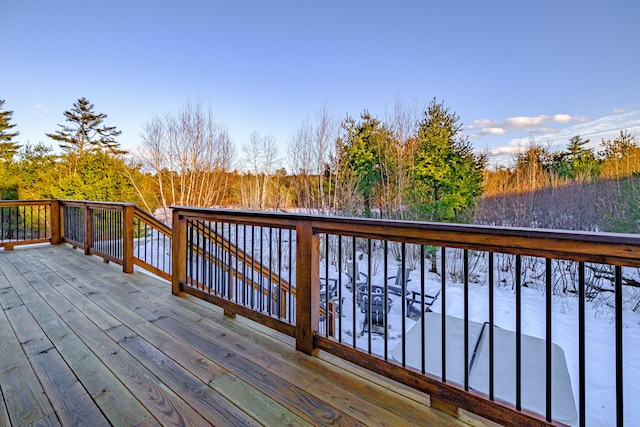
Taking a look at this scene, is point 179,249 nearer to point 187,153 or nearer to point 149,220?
point 149,220

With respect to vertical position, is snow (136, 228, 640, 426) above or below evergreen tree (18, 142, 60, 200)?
below

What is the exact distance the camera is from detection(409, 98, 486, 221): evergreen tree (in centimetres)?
900

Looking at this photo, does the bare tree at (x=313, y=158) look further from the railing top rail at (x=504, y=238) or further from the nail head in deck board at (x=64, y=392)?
the nail head in deck board at (x=64, y=392)

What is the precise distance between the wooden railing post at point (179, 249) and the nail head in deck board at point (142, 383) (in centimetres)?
80

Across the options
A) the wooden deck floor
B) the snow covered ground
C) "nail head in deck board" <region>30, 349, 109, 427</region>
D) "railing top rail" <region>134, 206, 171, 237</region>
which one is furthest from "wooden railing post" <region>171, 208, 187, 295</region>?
the snow covered ground

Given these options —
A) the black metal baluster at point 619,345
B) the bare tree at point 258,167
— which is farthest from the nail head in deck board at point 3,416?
the bare tree at point 258,167

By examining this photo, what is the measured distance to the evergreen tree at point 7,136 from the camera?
1504cm

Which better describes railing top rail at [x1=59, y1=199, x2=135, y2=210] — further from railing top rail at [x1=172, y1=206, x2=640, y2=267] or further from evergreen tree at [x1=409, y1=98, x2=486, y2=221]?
evergreen tree at [x1=409, y1=98, x2=486, y2=221]

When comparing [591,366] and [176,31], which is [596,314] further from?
[176,31]

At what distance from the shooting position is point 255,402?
1.41 meters

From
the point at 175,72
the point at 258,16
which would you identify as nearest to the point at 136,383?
the point at 258,16

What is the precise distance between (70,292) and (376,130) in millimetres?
8968

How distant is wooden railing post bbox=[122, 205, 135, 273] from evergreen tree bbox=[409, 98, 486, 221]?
767 centimetres

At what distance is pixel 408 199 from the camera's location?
9.27 m
